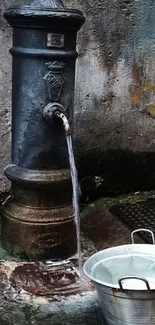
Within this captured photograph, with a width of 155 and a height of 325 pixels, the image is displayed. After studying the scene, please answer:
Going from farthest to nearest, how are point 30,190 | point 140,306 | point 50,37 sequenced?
point 30,190 < point 50,37 < point 140,306

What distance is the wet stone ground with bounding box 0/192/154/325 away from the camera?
295cm

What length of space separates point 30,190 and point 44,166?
7.4 inches

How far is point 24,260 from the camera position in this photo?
3625 mm

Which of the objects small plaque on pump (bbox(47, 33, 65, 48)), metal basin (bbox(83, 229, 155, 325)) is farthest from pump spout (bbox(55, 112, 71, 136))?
metal basin (bbox(83, 229, 155, 325))

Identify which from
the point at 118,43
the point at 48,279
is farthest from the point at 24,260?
the point at 118,43

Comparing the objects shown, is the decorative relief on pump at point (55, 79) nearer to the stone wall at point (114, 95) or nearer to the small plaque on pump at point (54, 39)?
the small plaque on pump at point (54, 39)

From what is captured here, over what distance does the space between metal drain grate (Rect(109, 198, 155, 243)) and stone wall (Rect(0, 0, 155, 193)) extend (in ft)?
0.81

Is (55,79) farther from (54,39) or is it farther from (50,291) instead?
(50,291)

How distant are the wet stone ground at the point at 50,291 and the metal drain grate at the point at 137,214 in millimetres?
163

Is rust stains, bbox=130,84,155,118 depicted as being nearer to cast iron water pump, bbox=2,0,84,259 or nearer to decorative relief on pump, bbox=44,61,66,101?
cast iron water pump, bbox=2,0,84,259

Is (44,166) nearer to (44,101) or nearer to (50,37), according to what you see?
(44,101)

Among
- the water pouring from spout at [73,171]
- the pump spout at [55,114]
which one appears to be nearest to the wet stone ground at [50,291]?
the water pouring from spout at [73,171]

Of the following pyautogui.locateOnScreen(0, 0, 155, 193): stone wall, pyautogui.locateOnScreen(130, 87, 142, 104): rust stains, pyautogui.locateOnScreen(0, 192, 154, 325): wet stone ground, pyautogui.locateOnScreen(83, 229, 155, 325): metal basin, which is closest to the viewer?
pyautogui.locateOnScreen(83, 229, 155, 325): metal basin

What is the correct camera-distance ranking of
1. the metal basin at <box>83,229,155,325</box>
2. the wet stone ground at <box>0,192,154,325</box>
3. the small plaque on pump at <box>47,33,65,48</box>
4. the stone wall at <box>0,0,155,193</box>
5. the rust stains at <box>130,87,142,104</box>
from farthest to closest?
the rust stains at <box>130,87,142,104</box> < the stone wall at <box>0,0,155,193</box> < the small plaque on pump at <box>47,33,65,48</box> < the wet stone ground at <box>0,192,154,325</box> < the metal basin at <box>83,229,155,325</box>
